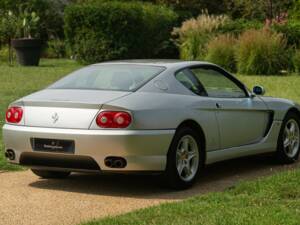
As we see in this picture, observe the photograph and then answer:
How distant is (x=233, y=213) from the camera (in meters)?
6.47

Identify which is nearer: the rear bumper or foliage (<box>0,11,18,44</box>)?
the rear bumper

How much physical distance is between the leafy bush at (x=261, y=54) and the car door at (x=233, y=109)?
12.5 metres

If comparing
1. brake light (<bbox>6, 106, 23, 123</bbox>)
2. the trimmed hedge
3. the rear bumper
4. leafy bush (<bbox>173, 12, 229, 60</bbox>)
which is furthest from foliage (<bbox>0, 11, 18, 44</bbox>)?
the rear bumper

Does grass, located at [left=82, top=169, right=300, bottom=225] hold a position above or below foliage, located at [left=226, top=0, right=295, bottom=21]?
below

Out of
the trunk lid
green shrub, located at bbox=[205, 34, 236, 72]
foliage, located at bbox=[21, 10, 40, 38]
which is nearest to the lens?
the trunk lid

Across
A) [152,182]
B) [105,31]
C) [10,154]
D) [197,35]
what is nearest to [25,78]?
[105,31]

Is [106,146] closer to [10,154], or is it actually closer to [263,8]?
[10,154]

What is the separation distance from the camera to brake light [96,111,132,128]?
24.7ft

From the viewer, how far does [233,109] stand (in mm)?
8781

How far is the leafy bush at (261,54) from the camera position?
21734 mm

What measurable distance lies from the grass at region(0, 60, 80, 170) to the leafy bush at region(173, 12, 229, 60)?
3.52m

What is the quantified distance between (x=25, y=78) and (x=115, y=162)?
45.6ft

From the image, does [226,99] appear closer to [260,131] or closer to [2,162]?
[260,131]

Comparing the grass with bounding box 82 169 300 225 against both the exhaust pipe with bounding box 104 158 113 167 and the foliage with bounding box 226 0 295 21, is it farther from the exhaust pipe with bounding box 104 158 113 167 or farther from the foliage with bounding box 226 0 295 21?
the foliage with bounding box 226 0 295 21
